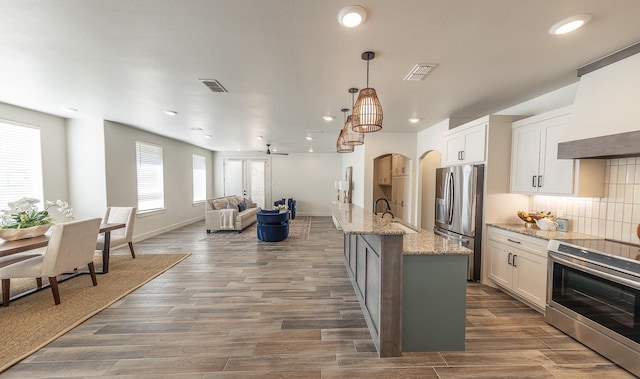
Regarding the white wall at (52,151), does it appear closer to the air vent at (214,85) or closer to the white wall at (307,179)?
the air vent at (214,85)

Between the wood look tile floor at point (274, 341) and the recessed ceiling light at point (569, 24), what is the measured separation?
2.72m

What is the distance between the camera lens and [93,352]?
210cm

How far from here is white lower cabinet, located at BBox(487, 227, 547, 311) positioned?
266 cm

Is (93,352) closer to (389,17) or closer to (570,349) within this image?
(389,17)

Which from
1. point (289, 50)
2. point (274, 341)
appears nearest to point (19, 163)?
point (289, 50)

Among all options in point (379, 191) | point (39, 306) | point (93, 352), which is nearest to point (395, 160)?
point (379, 191)

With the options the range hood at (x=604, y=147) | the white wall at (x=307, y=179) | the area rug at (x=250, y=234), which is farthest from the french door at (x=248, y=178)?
the range hood at (x=604, y=147)

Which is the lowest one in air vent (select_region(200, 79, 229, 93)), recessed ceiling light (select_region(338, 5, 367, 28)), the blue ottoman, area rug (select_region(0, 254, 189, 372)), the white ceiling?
area rug (select_region(0, 254, 189, 372))

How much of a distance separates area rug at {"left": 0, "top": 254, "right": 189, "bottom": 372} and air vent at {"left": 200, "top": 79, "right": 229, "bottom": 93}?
9.61 feet

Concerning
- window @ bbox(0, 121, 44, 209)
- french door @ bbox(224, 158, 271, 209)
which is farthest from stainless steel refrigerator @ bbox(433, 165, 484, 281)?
french door @ bbox(224, 158, 271, 209)

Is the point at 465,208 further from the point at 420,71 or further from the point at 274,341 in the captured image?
the point at 274,341

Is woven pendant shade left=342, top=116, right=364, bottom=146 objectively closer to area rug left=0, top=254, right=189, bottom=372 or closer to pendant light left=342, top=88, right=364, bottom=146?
pendant light left=342, top=88, right=364, bottom=146

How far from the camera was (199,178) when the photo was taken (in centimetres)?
907

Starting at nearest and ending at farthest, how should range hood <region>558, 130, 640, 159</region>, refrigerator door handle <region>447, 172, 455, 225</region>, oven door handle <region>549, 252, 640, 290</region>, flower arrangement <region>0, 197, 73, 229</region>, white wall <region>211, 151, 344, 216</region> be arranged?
oven door handle <region>549, 252, 640, 290</region> → range hood <region>558, 130, 640, 159</region> → flower arrangement <region>0, 197, 73, 229</region> → refrigerator door handle <region>447, 172, 455, 225</region> → white wall <region>211, 151, 344, 216</region>
